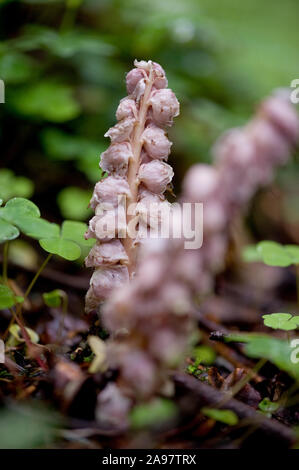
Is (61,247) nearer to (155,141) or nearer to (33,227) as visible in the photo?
(33,227)

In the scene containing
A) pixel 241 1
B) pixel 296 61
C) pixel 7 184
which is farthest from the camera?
pixel 241 1

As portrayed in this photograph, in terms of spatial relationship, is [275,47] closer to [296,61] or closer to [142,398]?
[296,61]

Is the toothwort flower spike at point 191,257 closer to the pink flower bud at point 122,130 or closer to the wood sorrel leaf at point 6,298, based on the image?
the pink flower bud at point 122,130

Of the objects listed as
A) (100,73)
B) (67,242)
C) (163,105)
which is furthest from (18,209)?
(100,73)

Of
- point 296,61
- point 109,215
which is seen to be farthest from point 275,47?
point 109,215

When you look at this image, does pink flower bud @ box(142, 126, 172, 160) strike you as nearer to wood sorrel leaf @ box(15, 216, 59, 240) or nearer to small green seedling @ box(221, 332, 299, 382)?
wood sorrel leaf @ box(15, 216, 59, 240)
